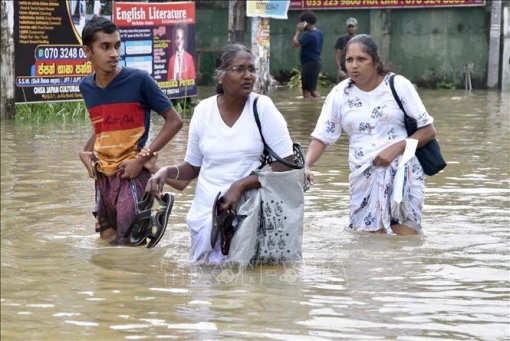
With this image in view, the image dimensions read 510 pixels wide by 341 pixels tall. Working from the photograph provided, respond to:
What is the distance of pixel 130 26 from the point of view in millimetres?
16734

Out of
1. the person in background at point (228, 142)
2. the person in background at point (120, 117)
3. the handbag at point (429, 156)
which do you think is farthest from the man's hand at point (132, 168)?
the handbag at point (429, 156)

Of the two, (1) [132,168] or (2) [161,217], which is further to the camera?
(1) [132,168]

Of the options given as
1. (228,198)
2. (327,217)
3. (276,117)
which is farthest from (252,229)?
(327,217)

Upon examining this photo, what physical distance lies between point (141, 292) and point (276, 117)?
1.25 metres

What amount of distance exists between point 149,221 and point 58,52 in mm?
9053

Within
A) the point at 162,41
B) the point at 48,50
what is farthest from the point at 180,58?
the point at 48,50

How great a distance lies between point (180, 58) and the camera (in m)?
17.9

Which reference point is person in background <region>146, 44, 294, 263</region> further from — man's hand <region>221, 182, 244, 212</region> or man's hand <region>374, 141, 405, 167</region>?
man's hand <region>374, 141, 405, 167</region>

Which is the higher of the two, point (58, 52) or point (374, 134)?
point (58, 52)

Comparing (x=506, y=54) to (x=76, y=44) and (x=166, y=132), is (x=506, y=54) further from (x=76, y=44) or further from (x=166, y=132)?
(x=166, y=132)

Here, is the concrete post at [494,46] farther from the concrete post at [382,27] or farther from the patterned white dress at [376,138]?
the patterned white dress at [376,138]

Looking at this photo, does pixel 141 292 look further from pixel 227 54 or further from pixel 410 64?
pixel 410 64

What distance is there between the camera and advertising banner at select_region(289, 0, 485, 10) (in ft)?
80.7

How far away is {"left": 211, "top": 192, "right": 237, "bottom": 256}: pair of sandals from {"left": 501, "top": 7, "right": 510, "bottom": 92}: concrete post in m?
18.5
